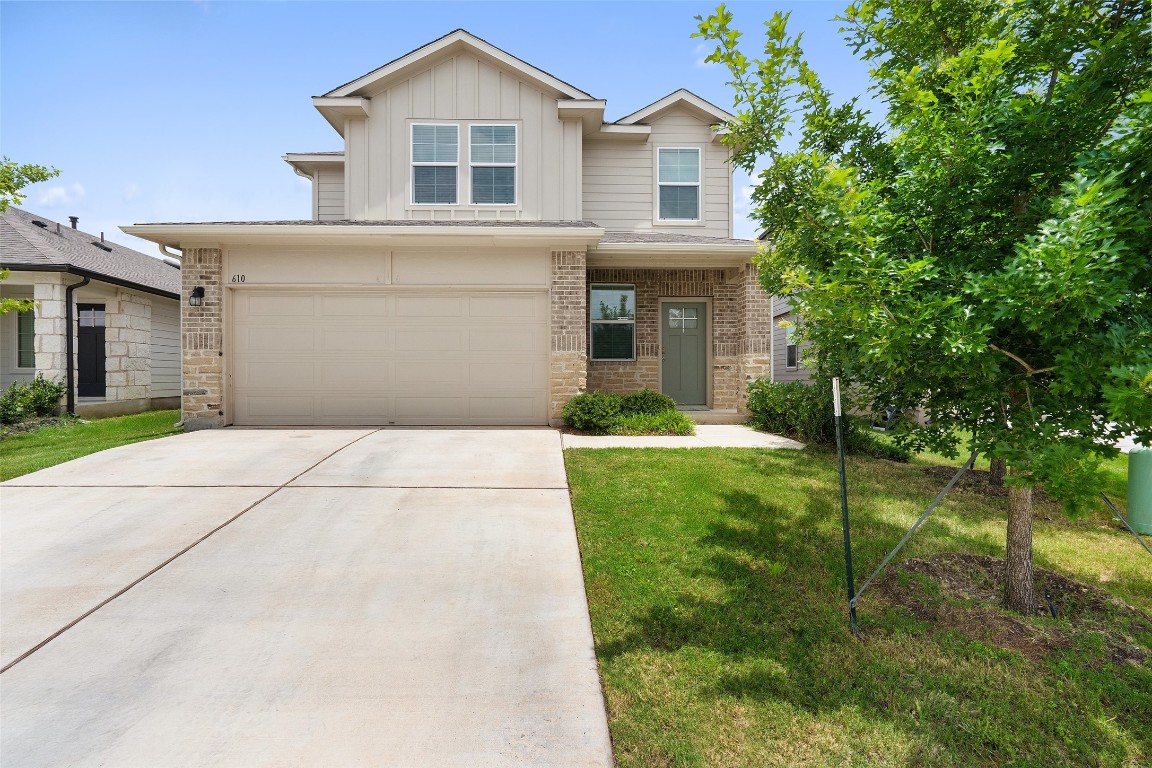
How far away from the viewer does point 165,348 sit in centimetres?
1482

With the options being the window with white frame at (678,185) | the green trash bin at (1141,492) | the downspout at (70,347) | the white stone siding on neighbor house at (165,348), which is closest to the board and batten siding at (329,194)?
the downspout at (70,347)

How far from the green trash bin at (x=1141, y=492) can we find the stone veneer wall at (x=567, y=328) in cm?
702

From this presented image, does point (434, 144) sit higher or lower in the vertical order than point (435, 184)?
higher

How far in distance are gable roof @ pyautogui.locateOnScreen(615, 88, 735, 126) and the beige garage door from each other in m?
5.28

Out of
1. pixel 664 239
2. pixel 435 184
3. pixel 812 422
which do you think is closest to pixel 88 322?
pixel 435 184

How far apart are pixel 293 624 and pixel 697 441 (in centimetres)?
653

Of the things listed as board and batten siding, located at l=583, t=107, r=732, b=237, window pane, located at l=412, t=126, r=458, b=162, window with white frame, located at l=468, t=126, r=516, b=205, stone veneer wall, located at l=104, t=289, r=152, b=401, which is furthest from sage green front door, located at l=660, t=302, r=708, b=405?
stone veneer wall, located at l=104, t=289, r=152, b=401

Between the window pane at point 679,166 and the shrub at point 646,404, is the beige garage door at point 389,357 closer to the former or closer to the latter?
the shrub at point 646,404

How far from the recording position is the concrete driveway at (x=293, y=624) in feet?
7.83

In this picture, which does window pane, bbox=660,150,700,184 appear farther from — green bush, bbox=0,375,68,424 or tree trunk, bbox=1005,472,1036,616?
green bush, bbox=0,375,68,424

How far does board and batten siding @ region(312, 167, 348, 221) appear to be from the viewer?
1275cm

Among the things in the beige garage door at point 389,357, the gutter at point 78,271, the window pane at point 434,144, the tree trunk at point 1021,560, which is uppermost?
the window pane at point 434,144

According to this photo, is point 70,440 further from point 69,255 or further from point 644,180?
point 644,180

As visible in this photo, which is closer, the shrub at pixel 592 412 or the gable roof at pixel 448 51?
the shrub at pixel 592 412
